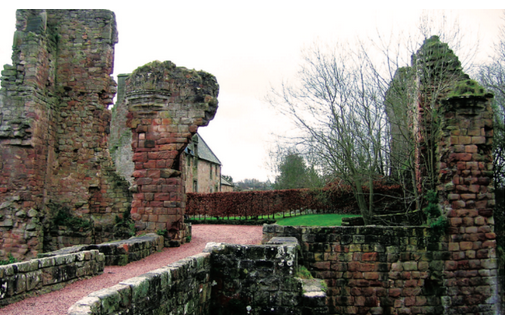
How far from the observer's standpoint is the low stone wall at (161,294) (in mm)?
3271

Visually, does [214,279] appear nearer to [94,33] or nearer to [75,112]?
[75,112]

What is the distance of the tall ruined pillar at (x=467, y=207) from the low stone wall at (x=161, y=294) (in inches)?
236

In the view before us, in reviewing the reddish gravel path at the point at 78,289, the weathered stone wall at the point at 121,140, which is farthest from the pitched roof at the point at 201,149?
the reddish gravel path at the point at 78,289

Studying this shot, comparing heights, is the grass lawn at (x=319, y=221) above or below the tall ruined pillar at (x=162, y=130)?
below

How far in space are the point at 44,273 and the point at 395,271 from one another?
7232mm

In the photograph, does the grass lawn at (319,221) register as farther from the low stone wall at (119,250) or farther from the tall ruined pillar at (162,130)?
the low stone wall at (119,250)

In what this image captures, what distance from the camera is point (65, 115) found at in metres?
13.0

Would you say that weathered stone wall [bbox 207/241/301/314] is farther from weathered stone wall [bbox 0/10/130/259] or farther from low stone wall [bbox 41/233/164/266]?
weathered stone wall [bbox 0/10/130/259]

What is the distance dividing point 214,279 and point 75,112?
9829 millimetres

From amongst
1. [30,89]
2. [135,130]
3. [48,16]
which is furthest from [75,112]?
[135,130]

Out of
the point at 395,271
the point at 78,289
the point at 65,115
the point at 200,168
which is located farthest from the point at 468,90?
the point at 200,168

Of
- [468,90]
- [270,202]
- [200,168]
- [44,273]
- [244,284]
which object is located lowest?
[244,284]

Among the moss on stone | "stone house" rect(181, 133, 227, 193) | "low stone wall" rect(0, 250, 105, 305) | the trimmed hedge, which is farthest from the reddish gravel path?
"stone house" rect(181, 133, 227, 193)

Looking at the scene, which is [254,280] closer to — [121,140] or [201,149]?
[121,140]
